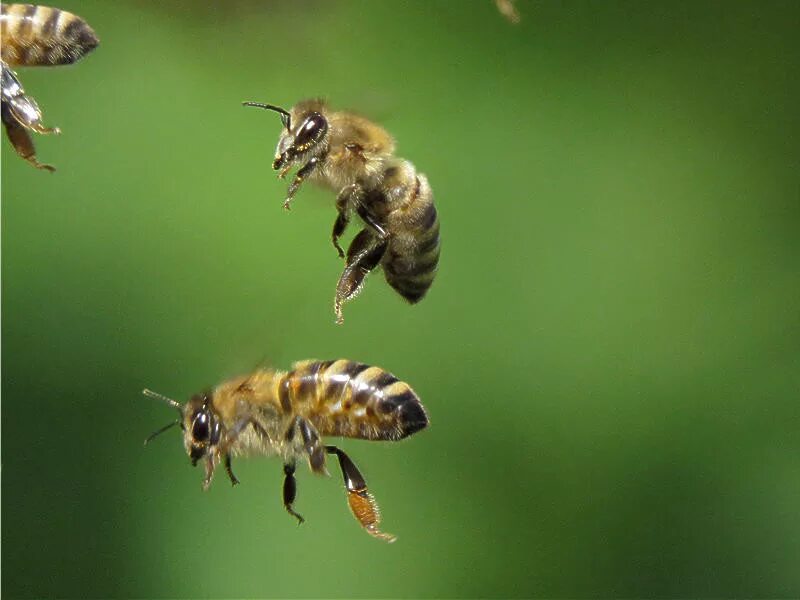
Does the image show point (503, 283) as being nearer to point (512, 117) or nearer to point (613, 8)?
point (512, 117)

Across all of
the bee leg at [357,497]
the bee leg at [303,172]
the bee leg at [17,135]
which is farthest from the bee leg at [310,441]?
the bee leg at [17,135]

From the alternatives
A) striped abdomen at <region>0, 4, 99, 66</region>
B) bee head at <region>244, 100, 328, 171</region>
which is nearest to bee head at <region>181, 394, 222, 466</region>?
bee head at <region>244, 100, 328, 171</region>

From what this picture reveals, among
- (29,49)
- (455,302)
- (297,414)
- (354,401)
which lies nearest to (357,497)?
(354,401)

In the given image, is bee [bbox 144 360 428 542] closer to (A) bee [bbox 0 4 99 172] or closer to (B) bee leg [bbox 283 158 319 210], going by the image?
(B) bee leg [bbox 283 158 319 210]

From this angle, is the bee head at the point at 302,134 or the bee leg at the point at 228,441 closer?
the bee head at the point at 302,134

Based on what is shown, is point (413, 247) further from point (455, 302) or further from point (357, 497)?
point (455, 302)

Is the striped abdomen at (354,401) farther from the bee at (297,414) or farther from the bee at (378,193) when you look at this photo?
the bee at (378,193)
